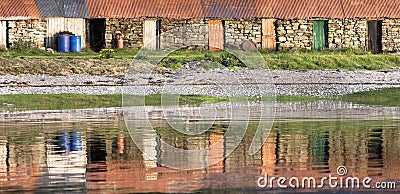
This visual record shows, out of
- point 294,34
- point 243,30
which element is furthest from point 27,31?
point 294,34

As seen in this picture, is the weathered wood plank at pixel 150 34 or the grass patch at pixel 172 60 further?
the weathered wood plank at pixel 150 34

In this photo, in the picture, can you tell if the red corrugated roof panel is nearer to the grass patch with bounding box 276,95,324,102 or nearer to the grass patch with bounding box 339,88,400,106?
the grass patch with bounding box 339,88,400,106

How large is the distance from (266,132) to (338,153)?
5.53 m

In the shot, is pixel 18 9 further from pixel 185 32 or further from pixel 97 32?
pixel 185 32

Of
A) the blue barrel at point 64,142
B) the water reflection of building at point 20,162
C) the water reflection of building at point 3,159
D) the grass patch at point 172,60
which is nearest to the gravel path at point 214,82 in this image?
the grass patch at point 172,60

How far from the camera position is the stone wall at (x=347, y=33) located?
57781 mm

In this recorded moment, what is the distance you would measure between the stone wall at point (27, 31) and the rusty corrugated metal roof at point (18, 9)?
34 cm

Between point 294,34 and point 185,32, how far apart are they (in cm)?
559

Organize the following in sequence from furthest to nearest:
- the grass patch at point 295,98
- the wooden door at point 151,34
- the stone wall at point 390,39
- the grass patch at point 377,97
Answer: the stone wall at point 390,39 < the wooden door at point 151,34 < the grass patch at point 295,98 < the grass patch at point 377,97

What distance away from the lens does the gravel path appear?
137ft

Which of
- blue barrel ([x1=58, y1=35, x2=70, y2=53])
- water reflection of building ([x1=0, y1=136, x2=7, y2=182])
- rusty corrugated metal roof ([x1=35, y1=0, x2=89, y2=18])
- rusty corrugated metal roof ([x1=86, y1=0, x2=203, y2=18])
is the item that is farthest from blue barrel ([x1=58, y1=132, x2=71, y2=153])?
rusty corrugated metal roof ([x1=86, y1=0, x2=203, y2=18])

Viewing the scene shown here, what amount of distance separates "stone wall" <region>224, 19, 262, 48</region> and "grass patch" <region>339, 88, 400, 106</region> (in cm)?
1497

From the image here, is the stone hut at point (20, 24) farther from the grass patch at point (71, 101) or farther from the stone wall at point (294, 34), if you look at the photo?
the grass patch at point (71, 101)

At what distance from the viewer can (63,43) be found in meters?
54.6
